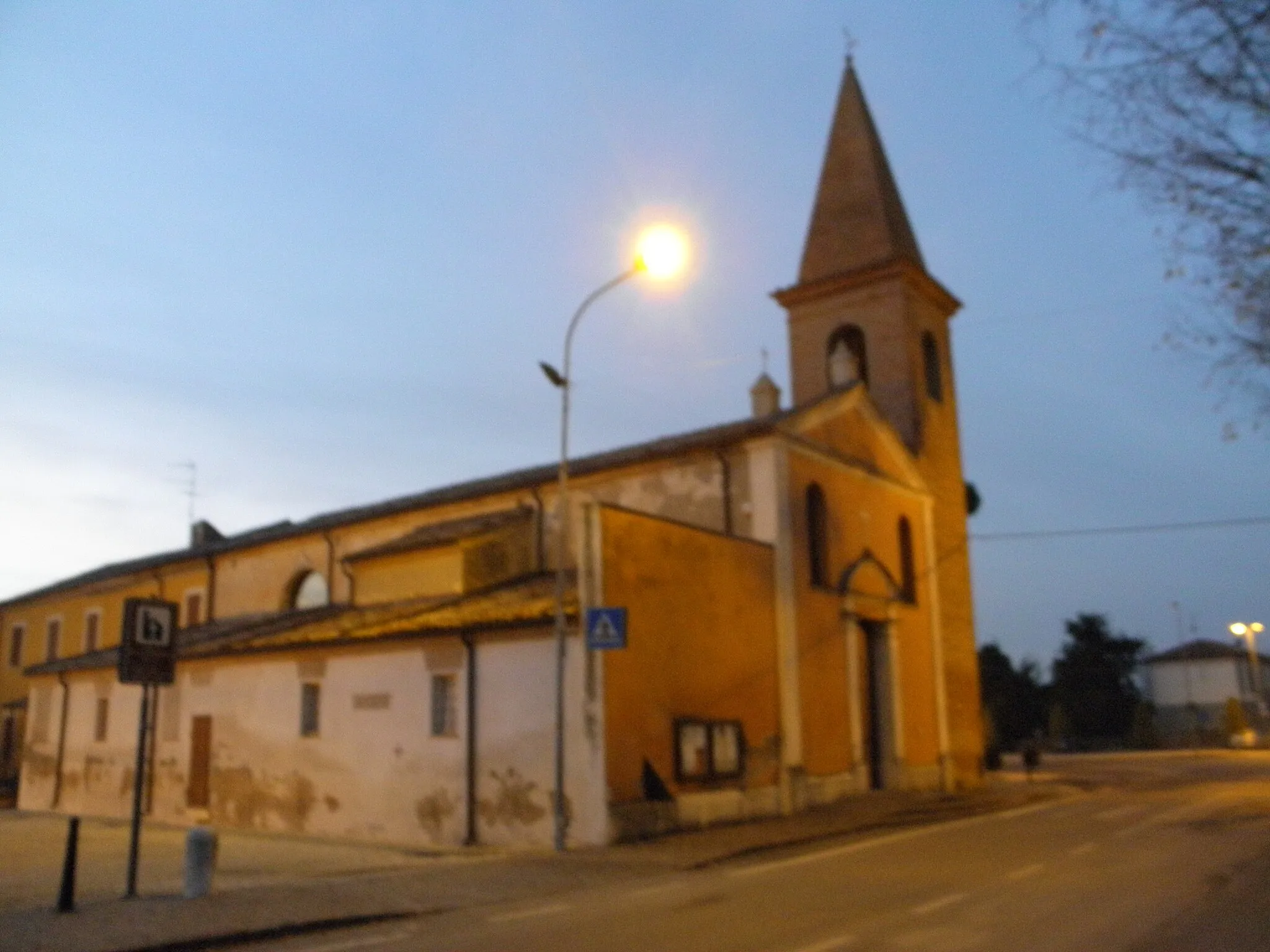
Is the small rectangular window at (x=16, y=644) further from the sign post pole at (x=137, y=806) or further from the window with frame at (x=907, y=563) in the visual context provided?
the sign post pole at (x=137, y=806)

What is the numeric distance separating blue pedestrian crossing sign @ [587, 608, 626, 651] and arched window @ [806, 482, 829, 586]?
833 cm

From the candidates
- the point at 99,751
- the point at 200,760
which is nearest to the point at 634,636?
the point at 200,760

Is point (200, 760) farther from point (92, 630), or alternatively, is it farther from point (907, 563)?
point (92, 630)

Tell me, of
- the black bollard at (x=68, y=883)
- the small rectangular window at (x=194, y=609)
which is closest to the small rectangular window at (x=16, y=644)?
the small rectangular window at (x=194, y=609)

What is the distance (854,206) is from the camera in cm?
3058

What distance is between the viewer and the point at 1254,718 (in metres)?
69.0

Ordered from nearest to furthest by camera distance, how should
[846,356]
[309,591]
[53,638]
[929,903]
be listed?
[929,903]
[846,356]
[309,591]
[53,638]

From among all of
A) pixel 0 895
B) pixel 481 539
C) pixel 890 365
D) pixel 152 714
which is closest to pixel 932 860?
pixel 0 895

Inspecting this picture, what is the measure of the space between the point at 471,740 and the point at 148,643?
306 inches

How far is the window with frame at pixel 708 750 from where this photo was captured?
703 inches

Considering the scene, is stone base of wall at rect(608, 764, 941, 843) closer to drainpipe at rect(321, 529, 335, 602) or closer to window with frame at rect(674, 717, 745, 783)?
window with frame at rect(674, 717, 745, 783)

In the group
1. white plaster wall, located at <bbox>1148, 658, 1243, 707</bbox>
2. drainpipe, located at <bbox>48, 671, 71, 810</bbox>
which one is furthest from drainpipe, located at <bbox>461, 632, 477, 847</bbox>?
white plaster wall, located at <bbox>1148, 658, 1243, 707</bbox>

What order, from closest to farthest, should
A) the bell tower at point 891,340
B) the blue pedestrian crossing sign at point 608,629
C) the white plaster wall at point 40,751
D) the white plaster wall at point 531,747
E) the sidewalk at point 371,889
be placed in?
the sidewalk at point 371,889
the blue pedestrian crossing sign at point 608,629
the white plaster wall at point 531,747
the bell tower at point 891,340
the white plaster wall at point 40,751

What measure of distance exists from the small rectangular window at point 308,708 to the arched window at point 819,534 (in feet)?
34.0
